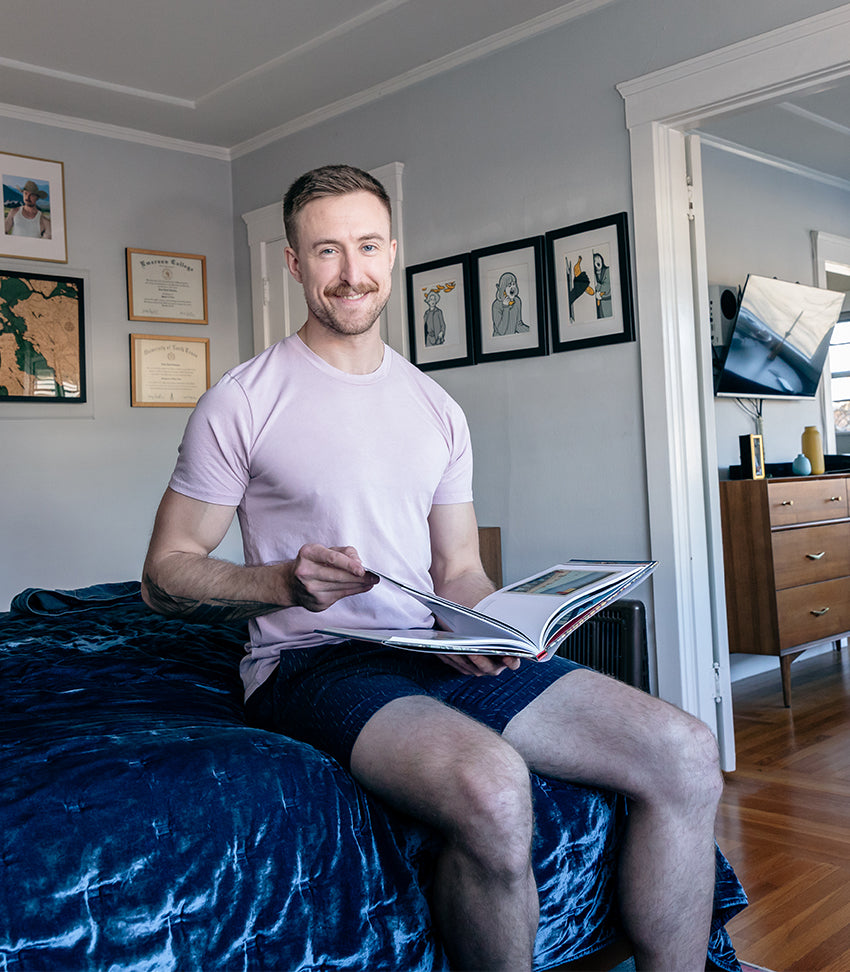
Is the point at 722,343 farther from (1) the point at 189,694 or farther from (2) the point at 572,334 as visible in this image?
(1) the point at 189,694

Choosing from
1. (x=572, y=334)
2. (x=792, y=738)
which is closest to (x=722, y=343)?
(x=572, y=334)

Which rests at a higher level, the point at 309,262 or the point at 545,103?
the point at 545,103

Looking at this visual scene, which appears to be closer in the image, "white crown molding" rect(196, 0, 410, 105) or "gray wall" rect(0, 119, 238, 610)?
"white crown molding" rect(196, 0, 410, 105)

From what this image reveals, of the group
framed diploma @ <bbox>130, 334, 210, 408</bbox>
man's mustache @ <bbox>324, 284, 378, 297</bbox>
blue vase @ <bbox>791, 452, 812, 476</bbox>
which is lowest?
blue vase @ <bbox>791, 452, 812, 476</bbox>

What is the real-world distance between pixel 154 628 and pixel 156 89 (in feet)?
9.32

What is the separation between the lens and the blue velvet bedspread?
3.19ft

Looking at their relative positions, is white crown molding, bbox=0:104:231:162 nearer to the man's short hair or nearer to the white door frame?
the white door frame

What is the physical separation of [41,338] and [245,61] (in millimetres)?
1487

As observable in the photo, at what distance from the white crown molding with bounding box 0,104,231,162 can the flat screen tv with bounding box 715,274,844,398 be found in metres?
2.68

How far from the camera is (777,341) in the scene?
477 centimetres

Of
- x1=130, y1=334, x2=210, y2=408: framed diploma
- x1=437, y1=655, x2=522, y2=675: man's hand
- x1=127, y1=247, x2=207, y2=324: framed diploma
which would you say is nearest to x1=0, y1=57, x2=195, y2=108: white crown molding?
x1=127, y1=247, x2=207, y2=324: framed diploma

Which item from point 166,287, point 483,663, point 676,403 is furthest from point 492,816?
point 166,287

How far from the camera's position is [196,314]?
4.70 meters

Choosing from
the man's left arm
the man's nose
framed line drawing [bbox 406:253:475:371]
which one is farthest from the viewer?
framed line drawing [bbox 406:253:475:371]
